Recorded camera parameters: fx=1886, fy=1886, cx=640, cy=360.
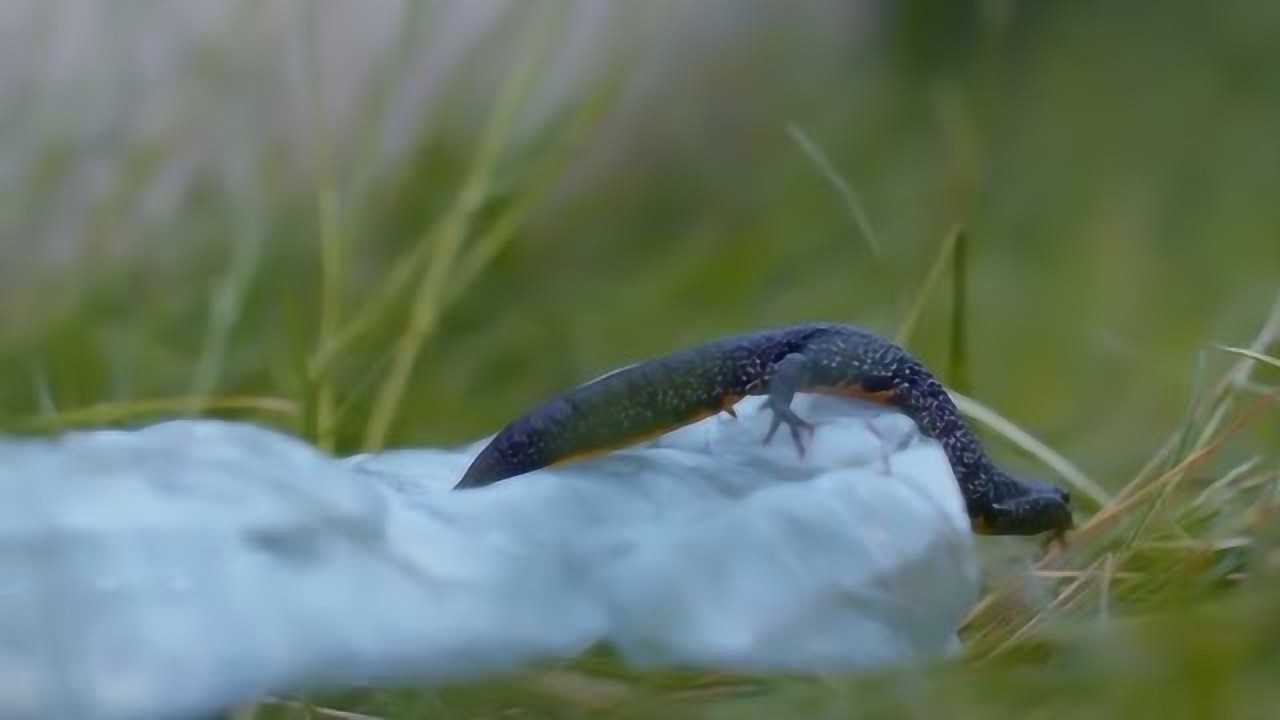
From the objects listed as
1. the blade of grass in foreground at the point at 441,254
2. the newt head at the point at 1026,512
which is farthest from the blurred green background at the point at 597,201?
the newt head at the point at 1026,512

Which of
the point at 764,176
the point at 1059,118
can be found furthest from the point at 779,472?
the point at 1059,118

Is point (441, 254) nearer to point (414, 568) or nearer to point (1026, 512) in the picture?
point (1026, 512)

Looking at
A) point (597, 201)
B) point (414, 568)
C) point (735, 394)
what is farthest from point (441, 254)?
point (597, 201)

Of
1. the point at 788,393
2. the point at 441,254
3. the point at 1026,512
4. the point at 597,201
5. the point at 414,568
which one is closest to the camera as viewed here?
the point at 414,568

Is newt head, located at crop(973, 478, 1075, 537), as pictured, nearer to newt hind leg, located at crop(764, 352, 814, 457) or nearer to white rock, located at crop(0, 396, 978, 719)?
newt hind leg, located at crop(764, 352, 814, 457)

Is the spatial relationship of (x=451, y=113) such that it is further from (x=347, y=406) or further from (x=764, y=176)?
(x=347, y=406)

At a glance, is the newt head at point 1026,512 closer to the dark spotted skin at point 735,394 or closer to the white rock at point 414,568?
the dark spotted skin at point 735,394

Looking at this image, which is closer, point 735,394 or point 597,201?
point 735,394
